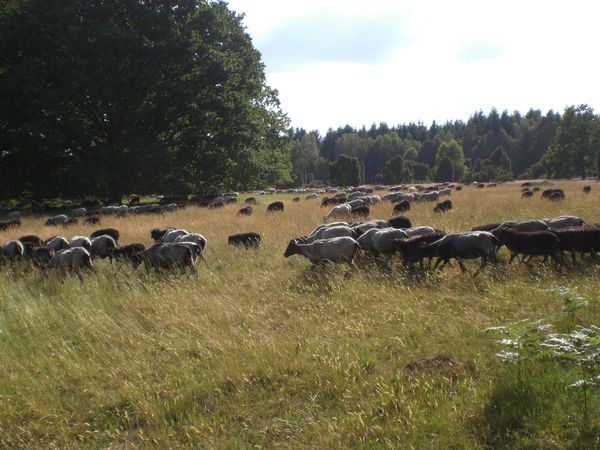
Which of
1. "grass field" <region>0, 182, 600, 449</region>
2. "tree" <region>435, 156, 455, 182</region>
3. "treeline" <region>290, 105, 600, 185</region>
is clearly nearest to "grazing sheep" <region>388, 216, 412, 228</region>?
"grass field" <region>0, 182, 600, 449</region>

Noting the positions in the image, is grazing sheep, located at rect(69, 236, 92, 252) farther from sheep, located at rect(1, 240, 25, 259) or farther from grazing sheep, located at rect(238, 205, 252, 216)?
grazing sheep, located at rect(238, 205, 252, 216)

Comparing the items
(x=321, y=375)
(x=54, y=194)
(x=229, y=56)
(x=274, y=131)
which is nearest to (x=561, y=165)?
(x=274, y=131)

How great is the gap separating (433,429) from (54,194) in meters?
35.2

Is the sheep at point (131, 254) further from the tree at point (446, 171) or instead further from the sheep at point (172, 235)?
the tree at point (446, 171)

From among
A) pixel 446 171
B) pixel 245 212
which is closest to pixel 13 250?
pixel 245 212

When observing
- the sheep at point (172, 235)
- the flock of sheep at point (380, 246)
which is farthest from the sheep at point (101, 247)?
the sheep at point (172, 235)

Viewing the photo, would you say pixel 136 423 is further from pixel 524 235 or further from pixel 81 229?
pixel 81 229

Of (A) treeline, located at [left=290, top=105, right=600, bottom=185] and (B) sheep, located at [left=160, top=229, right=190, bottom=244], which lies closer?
(B) sheep, located at [left=160, top=229, right=190, bottom=244]

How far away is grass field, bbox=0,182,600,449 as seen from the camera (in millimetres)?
4395

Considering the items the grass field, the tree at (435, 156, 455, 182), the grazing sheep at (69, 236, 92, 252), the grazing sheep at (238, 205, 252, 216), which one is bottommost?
the grass field

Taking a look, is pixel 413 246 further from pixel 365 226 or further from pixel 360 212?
pixel 360 212

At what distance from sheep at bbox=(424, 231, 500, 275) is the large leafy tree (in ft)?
81.8

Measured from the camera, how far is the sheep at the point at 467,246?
10336 mm

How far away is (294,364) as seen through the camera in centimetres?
572
